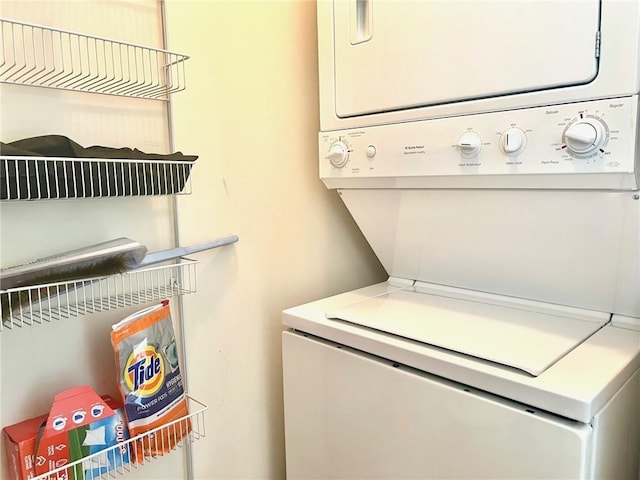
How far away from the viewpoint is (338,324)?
117 centimetres

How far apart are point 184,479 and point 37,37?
1.08 meters

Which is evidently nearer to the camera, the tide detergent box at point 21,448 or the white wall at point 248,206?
the tide detergent box at point 21,448

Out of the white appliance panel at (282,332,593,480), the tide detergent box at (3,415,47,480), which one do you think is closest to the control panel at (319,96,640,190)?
the white appliance panel at (282,332,593,480)

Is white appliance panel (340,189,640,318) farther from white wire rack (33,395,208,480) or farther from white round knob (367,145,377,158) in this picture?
white wire rack (33,395,208,480)

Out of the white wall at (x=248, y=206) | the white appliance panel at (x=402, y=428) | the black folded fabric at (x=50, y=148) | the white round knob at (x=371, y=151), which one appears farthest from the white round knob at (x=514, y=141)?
the black folded fabric at (x=50, y=148)

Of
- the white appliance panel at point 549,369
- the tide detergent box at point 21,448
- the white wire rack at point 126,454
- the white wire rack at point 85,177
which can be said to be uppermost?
the white wire rack at point 85,177

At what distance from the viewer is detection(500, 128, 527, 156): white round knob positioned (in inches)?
38.8

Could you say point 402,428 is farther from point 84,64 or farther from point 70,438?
point 84,64

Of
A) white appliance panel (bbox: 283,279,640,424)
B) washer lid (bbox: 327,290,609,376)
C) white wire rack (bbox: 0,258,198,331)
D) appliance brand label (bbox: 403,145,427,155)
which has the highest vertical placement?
appliance brand label (bbox: 403,145,427,155)

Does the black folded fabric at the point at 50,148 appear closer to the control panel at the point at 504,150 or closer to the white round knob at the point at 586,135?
the control panel at the point at 504,150

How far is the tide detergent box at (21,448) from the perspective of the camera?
0.91m

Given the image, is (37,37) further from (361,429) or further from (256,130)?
(361,429)

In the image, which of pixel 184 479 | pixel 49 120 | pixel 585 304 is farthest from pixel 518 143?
pixel 184 479

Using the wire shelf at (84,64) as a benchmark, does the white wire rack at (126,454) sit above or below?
below
